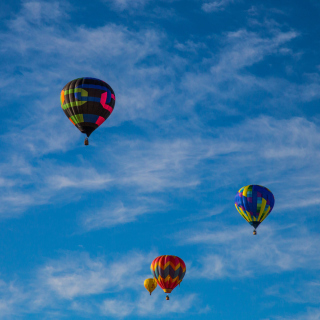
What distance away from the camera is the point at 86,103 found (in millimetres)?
81500

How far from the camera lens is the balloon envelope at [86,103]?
81.6 m

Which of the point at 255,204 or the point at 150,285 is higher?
the point at 150,285

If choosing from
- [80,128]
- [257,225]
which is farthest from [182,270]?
[80,128]

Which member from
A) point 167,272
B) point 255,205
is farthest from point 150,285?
point 255,205

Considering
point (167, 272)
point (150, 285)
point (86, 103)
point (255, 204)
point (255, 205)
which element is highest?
point (86, 103)

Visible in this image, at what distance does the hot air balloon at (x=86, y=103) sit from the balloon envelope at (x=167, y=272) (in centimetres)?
2103

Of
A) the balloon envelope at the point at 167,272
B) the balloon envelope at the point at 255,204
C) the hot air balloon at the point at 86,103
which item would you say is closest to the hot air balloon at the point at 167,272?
the balloon envelope at the point at 167,272

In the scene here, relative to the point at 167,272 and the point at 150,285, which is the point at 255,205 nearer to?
the point at 167,272

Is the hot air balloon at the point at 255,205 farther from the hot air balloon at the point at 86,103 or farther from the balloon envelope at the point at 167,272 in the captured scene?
the hot air balloon at the point at 86,103

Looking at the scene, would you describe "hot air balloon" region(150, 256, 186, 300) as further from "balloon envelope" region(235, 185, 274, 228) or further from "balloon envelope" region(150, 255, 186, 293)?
"balloon envelope" region(235, 185, 274, 228)

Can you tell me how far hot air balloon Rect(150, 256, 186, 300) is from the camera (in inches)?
3760

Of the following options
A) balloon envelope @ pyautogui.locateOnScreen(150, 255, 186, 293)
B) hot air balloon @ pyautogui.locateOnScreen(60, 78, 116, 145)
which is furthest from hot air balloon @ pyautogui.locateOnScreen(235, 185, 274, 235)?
hot air balloon @ pyautogui.locateOnScreen(60, 78, 116, 145)

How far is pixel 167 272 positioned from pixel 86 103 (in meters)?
24.6

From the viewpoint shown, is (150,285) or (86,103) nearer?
(86,103)
